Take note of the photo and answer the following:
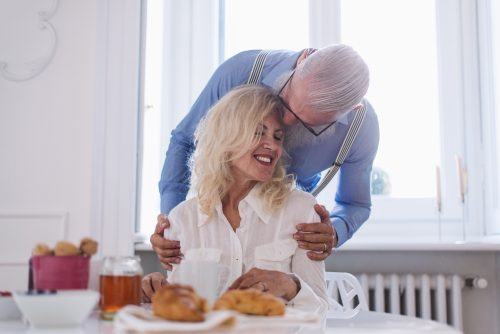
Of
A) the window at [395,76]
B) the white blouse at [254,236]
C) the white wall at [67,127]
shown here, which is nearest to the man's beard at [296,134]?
the white blouse at [254,236]

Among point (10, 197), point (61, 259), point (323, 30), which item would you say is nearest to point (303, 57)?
point (61, 259)

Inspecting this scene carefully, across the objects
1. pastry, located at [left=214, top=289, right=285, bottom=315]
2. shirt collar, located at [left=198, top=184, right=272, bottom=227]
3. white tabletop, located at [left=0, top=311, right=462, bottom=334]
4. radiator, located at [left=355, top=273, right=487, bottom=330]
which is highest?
shirt collar, located at [left=198, top=184, right=272, bottom=227]

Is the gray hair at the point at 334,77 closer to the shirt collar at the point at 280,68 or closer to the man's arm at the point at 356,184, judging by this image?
the shirt collar at the point at 280,68

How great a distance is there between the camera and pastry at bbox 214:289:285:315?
0.80m

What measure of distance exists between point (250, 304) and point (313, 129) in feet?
3.05

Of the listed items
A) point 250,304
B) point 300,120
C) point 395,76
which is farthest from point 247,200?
point 395,76

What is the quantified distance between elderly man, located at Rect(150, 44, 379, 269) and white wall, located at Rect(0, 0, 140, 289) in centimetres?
62

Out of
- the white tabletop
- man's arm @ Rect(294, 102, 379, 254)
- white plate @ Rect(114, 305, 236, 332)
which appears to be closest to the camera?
white plate @ Rect(114, 305, 236, 332)

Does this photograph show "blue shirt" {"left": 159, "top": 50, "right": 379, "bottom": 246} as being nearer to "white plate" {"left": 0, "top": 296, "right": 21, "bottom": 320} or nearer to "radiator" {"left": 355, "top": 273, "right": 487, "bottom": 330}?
"radiator" {"left": 355, "top": 273, "right": 487, "bottom": 330}

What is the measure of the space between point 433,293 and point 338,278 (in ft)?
2.21

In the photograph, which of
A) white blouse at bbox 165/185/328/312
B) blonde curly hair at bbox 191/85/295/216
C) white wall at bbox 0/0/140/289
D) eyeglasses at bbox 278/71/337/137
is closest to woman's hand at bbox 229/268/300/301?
white blouse at bbox 165/185/328/312

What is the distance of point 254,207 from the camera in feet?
5.01

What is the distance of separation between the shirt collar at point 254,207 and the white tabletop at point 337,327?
0.28 metres

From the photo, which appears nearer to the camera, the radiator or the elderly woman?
the elderly woman
